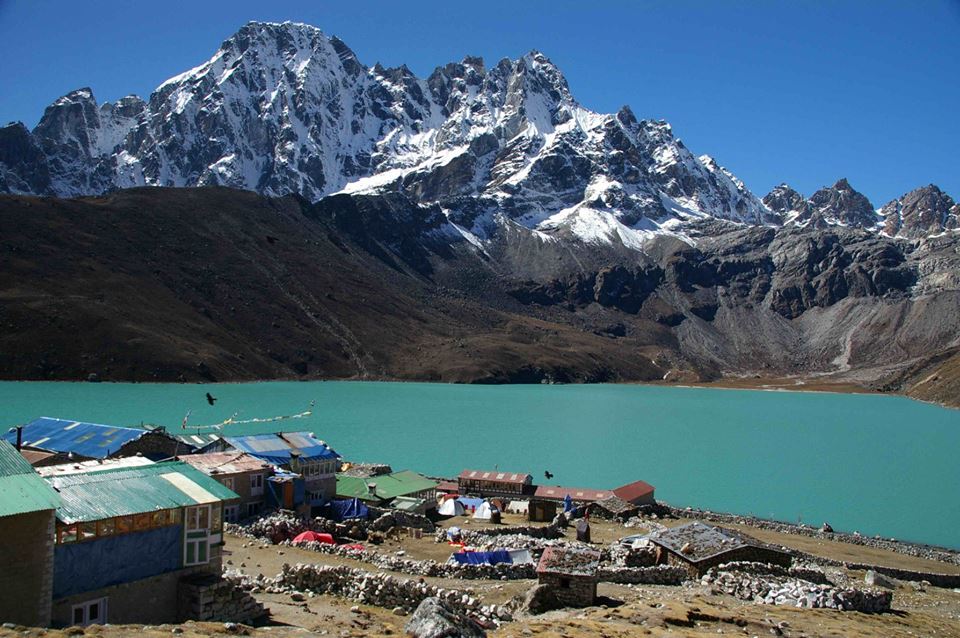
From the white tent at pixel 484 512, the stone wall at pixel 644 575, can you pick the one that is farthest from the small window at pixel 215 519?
the white tent at pixel 484 512

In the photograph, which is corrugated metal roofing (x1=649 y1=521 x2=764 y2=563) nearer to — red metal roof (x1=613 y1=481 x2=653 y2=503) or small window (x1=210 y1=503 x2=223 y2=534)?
small window (x1=210 y1=503 x2=223 y2=534)

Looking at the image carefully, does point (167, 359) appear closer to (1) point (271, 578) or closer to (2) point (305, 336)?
(2) point (305, 336)

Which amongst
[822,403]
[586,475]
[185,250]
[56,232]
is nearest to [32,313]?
[56,232]

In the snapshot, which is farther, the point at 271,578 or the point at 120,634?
the point at 271,578

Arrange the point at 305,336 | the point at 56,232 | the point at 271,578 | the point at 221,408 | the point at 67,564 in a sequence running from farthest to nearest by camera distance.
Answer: the point at 305,336, the point at 56,232, the point at 221,408, the point at 271,578, the point at 67,564

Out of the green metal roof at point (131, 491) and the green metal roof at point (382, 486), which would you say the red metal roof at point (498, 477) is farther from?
the green metal roof at point (131, 491)

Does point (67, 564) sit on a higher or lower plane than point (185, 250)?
lower

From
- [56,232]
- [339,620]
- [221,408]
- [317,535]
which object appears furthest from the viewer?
[56,232]
